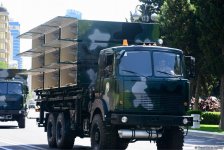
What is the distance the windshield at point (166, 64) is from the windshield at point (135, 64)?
172 millimetres

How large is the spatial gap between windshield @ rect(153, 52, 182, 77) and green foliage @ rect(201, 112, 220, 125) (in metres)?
27.8

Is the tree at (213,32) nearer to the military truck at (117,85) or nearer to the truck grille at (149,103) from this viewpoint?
the military truck at (117,85)

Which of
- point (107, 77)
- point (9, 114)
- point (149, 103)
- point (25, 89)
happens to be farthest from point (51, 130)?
point (9, 114)

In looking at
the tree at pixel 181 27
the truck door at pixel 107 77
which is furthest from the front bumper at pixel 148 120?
the tree at pixel 181 27

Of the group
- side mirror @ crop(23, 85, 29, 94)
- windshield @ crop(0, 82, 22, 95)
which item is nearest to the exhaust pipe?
side mirror @ crop(23, 85, 29, 94)

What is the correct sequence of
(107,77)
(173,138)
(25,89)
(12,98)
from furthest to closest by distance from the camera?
(12,98) < (25,89) < (173,138) < (107,77)

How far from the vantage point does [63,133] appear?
1812 centimetres

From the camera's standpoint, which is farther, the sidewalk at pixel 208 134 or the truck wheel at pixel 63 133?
the sidewalk at pixel 208 134

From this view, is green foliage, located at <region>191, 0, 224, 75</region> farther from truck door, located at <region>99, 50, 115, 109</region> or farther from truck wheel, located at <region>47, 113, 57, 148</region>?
truck door, located at <region>99, 50, 115, 109</region>

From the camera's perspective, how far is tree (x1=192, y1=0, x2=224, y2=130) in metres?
31.6

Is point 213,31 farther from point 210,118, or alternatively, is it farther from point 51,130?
point 51,130

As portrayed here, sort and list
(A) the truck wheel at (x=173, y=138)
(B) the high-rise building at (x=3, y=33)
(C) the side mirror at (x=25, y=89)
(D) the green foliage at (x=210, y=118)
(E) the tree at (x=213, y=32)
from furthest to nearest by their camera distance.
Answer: (B) the high-rise building at (x=3, y=33), (D) the green foliage at (x=210, y=118), (E) the tree at (x=213, y=32), (C) the side mirror at (x=25, y=89), (A) the truck wheel at (x=173, y=138)

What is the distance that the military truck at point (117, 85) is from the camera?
14.5 m

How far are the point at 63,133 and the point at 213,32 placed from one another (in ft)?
53.7
